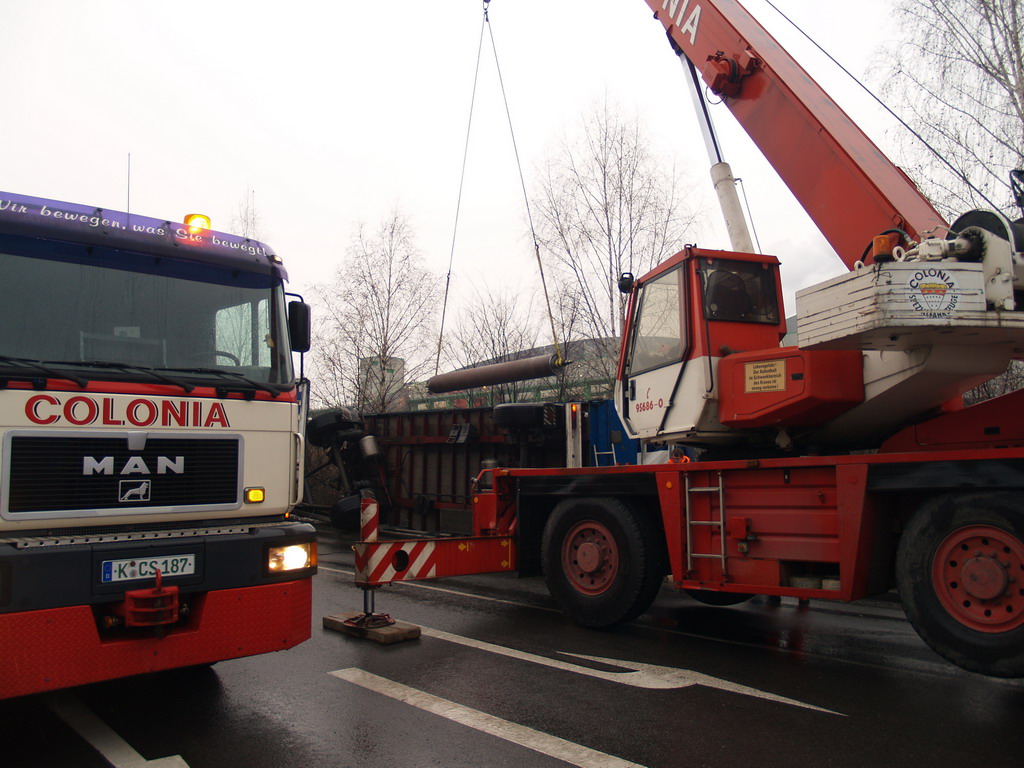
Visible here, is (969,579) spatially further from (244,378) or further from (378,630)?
(244,378)

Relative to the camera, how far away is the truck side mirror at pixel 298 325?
540 cm

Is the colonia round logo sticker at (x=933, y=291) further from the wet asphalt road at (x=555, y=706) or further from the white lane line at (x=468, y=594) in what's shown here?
the white lane line at (x=468, y=594)

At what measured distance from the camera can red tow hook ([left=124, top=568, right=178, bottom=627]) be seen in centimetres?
404

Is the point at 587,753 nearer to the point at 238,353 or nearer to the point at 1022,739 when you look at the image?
the point at 1022,739

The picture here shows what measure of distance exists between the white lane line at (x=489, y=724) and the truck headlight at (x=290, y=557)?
3.26ft

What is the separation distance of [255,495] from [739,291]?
4.35m

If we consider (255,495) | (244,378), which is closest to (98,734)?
(255,495)

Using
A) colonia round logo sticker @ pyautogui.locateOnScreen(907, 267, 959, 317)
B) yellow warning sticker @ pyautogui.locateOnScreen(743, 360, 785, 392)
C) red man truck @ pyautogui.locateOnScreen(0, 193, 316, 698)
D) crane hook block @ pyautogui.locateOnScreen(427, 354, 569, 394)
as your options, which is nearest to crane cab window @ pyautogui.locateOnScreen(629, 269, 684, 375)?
yellow warning sticker @ pyautogui.locateOnScreen(743, 360, 785, 392)

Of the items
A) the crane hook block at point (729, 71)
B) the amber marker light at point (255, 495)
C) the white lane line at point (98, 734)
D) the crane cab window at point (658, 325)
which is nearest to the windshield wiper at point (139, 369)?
the amber marker light at point (255, 495)

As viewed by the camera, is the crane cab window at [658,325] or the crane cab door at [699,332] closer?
the crane cab door at [699,332]

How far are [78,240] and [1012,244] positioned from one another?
5572mm

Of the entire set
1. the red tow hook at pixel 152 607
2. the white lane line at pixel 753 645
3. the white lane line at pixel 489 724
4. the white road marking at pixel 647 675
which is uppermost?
the red tow hook at pixel 152 607

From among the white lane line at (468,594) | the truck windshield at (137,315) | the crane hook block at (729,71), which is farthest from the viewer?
the white lane line at (468,594)

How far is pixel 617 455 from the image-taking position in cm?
1052
